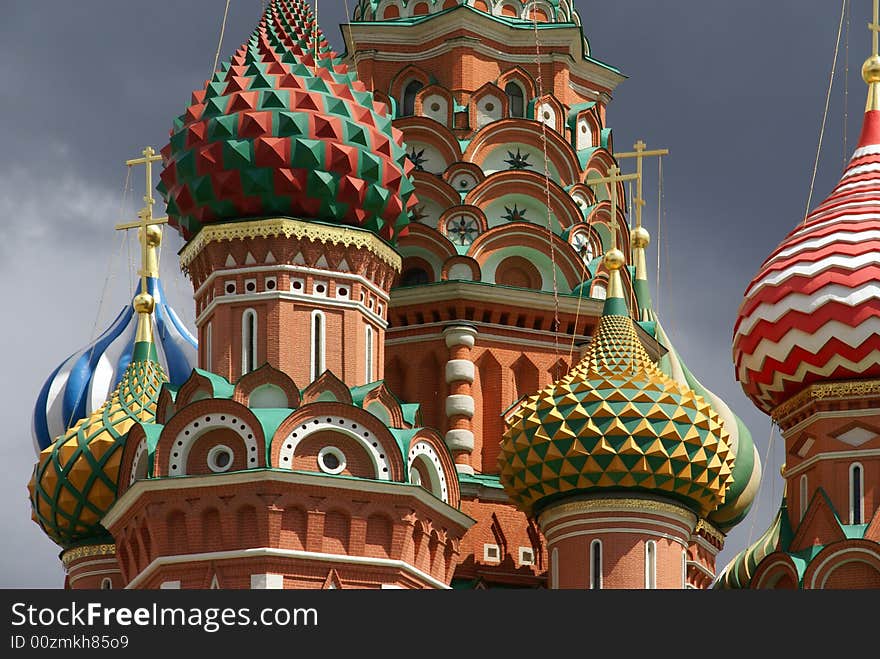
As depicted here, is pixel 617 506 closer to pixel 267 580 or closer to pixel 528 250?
pixel 267 580

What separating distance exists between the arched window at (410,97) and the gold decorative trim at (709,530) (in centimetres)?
580

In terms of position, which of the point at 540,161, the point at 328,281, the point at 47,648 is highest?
the point at 540,161

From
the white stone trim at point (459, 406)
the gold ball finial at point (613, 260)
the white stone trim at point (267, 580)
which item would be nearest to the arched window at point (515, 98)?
the gold ball finial at point (613, 260)

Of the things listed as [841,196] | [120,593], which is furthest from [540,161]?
[120,593]

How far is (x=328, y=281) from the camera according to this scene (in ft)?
108

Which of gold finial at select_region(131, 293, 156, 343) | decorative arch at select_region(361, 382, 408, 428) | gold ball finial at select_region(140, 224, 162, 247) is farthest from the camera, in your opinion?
gold ball finial at select_region(140, 224, 162, 247)

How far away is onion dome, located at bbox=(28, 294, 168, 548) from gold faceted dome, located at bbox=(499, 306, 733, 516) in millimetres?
4357

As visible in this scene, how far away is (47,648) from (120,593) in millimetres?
950

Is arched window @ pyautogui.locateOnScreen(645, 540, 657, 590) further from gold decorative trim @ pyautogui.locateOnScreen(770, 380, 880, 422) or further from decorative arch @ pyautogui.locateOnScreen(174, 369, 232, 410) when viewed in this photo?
decorative arch @ pyautogui.locateOnScreen(174, 369, 232, 410)

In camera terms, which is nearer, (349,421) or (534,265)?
(349,421)

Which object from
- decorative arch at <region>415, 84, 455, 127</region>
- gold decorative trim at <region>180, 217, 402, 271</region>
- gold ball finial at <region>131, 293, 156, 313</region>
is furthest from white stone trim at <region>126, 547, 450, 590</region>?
decorative arch at <region>415, 84, 455, 127</region>

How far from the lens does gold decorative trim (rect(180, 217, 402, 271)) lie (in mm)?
32656

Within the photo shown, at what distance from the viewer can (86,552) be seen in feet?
A: 118

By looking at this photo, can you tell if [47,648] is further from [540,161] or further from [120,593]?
[540,161]
